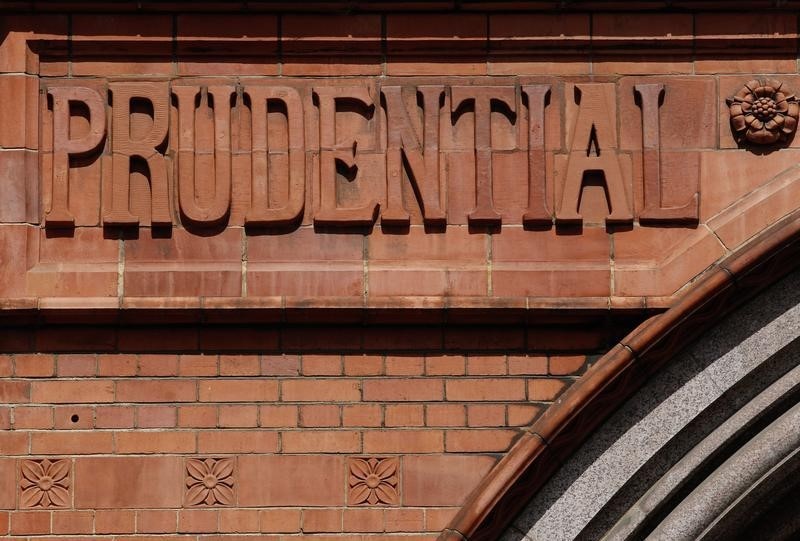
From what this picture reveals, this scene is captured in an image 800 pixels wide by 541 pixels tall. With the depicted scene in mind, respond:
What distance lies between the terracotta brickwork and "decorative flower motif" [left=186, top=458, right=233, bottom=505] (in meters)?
0.01

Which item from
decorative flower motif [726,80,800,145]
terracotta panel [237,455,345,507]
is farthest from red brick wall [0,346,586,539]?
decorative flower motif [726,80,800,145]

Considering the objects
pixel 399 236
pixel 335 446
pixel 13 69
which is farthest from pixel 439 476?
pixel 13 69

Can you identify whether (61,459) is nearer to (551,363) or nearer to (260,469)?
(260,469)

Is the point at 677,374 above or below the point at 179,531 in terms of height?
above

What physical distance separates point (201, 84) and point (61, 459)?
1.65 meters

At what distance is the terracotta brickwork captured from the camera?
22.7ft

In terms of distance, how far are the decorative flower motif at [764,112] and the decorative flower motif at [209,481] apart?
2.51 meters

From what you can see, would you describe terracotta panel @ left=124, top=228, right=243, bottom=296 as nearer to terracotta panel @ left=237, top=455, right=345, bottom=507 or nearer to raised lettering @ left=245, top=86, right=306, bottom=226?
raised lettering @ left=245, top=86, right=306, bottom=226

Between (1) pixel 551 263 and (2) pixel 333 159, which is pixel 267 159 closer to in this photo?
(2) pixel 333 159

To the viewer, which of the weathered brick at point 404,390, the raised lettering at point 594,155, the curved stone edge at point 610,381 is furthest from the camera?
the raised lettering at point 594,155

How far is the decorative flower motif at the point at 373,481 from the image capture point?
6.90 metres

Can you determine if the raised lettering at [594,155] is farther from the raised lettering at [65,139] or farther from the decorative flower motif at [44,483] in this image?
the decorative flower motif at [44,483]

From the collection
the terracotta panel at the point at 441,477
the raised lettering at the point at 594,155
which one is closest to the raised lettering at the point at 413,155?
the raised lettering at the point at 594,155

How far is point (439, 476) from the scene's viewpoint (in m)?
6.91
